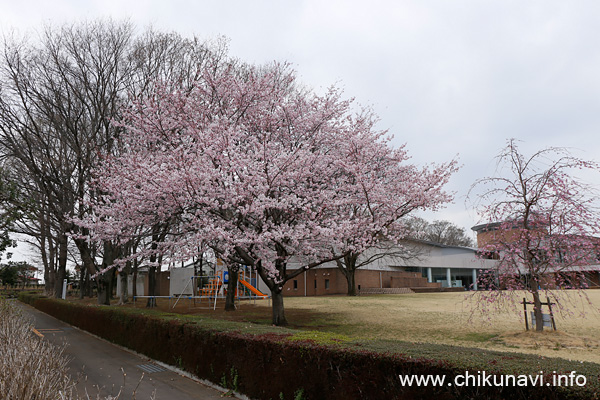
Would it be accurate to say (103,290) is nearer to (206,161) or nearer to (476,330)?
(206,161)

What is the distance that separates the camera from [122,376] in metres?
9.42

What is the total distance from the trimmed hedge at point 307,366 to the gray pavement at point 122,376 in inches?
13.3

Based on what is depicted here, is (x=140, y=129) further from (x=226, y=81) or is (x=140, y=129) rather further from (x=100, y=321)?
(x=100, y=321)

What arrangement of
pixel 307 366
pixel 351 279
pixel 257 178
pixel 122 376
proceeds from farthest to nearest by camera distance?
pixel 351 279 < pixel 257 178 < pixel 122 376 < pixel 307 366

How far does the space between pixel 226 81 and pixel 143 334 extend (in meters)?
10.2

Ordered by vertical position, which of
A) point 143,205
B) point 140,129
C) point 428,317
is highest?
point 140,129

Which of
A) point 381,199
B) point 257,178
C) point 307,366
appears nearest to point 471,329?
point 381,199

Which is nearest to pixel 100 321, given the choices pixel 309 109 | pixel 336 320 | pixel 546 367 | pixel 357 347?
pixel 336 320

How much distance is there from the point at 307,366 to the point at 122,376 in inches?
213

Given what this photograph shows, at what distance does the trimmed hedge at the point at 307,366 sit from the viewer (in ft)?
14.2

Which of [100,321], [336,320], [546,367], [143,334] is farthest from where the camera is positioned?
[336,320]

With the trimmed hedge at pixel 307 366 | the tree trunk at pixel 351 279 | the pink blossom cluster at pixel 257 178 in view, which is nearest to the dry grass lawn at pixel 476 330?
the pink blossom cluster at pixel 257 178

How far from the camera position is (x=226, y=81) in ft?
56.2

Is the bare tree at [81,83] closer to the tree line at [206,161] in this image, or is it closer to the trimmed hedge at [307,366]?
the tree line at [206,161]
